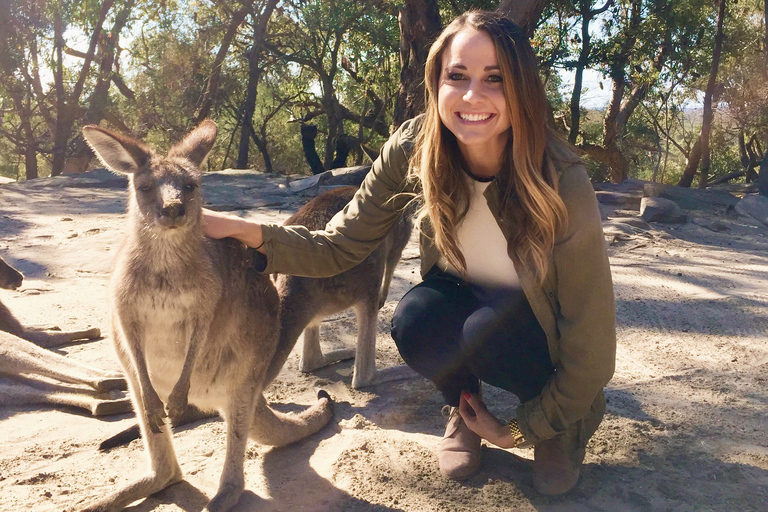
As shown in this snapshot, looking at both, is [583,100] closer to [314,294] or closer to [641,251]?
[641,251]

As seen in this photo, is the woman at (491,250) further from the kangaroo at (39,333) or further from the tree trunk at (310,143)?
the tree trunk at (310,143)

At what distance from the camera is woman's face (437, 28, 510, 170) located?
6.44 feet

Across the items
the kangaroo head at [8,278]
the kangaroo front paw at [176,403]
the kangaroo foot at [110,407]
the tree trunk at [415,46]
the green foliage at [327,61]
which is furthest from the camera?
the green foliage at [327,61]

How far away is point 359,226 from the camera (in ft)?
8.06

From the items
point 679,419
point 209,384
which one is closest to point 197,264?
point 209,384

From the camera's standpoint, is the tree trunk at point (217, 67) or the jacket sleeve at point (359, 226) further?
the tree trunk at point (217, 67)

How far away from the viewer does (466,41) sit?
6.52 ft

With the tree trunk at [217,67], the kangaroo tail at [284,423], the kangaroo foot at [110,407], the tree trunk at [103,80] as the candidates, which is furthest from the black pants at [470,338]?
the tree trunk at [103,80]

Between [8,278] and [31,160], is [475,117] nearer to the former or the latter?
[8,278]

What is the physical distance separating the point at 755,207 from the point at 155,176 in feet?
24.8

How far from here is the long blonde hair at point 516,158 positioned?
6.31 feet

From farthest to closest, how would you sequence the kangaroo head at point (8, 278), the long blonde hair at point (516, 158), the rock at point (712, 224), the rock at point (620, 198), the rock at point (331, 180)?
the rock at point (620, 198)
the rock at point (331, 180)
the rock at point (712, 224)
the kangaroo head at point (8, 278)
the long blonde hair at point (516, 158)

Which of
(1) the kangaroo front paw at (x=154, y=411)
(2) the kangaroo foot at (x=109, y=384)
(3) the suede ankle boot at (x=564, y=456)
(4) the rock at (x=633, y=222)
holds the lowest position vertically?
(2) the kangaroo foot at (x=109, y=384)

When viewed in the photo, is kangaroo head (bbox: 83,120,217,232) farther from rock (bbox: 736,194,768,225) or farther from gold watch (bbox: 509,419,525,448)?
rock (bbox: 736,194,768,225)
